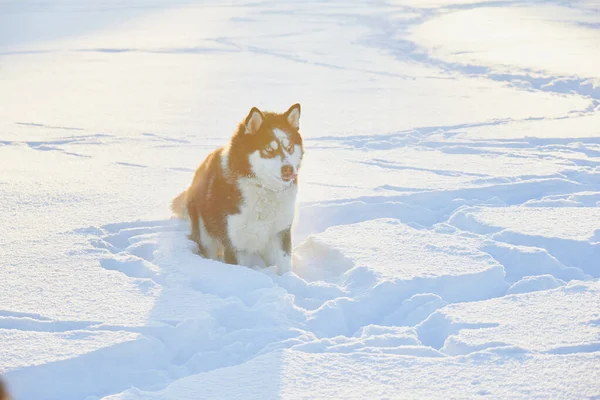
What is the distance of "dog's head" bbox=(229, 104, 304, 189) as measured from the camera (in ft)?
13.6

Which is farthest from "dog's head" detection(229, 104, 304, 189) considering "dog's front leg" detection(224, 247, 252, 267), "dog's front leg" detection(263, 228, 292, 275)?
"dog's front leg" detection(224, 247, 252, 267)

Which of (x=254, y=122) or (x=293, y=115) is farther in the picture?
(x=293, y=115)

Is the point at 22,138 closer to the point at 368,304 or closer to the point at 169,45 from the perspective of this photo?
the point at 368,304

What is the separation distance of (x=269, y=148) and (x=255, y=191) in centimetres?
30

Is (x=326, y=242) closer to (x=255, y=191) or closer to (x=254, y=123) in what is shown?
(x=255, y=191)

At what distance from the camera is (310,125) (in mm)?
8516

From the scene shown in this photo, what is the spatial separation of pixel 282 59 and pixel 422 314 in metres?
10.7

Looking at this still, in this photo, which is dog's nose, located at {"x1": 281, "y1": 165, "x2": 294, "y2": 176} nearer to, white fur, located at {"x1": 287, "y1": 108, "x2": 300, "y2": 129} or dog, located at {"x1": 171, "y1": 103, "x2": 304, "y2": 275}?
dog, located at {"x1": 171, "y1": 103, "x2": 304, "y2": 275}

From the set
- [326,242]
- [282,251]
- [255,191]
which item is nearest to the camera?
[255,191]

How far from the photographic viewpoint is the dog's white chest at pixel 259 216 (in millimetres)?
4277

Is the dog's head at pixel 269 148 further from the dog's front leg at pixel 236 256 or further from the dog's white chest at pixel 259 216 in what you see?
the dog's front leg at pixel 236 256

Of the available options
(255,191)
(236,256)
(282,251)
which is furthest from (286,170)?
(236,256)

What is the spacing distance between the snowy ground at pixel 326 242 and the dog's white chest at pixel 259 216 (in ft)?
0.86

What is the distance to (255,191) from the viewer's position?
14.0 feet
